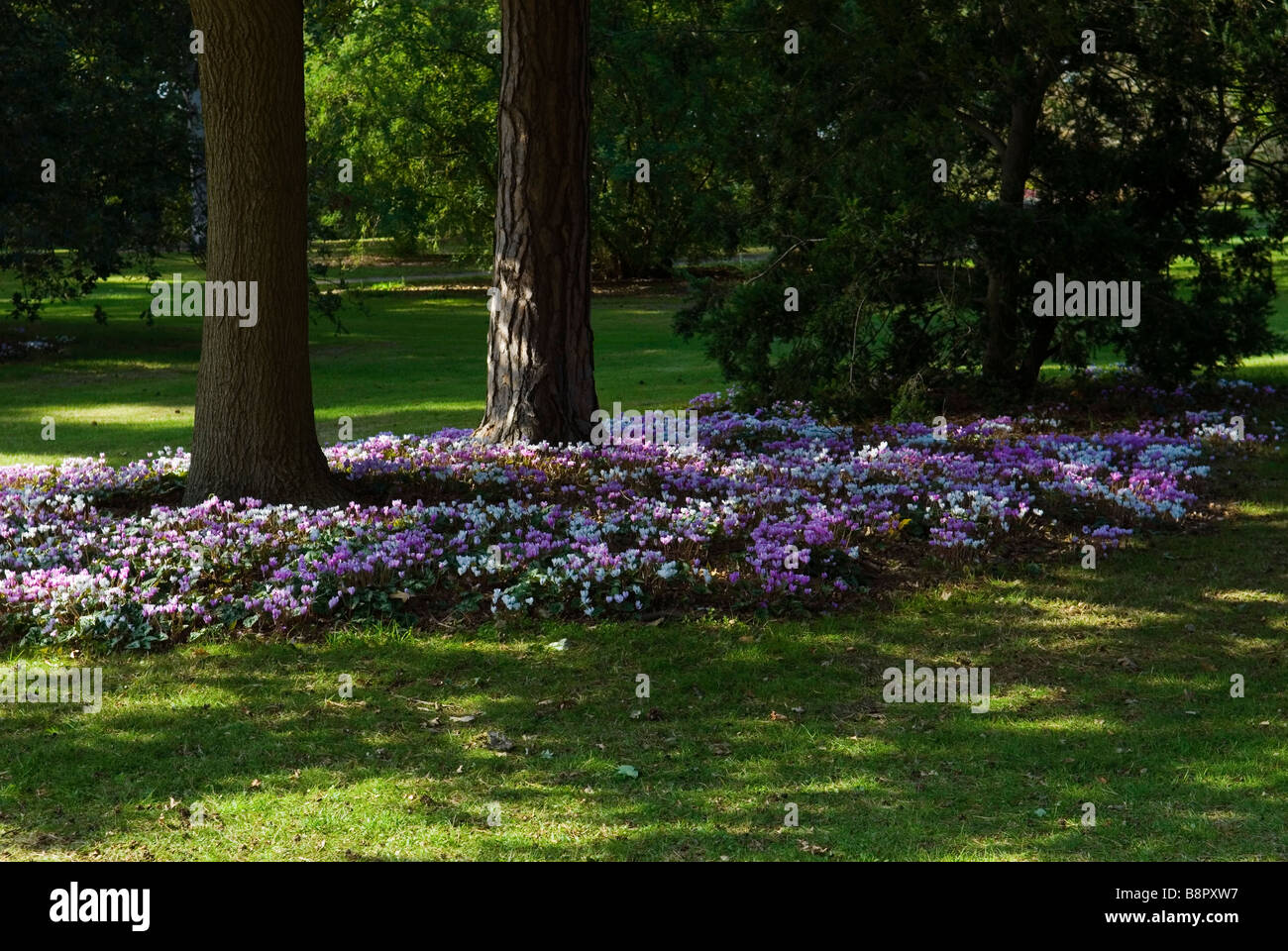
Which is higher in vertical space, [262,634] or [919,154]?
[919,154]

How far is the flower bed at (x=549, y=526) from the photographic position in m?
7.41

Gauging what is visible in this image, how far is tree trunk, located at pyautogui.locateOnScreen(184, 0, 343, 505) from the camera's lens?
855 cm

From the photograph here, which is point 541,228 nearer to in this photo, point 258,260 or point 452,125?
point 258,260

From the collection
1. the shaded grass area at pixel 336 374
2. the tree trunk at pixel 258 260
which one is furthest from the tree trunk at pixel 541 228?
the shaded grass area at pixel 336 374

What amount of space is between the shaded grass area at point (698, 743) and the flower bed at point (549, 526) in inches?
12.7

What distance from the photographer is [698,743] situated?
5879mm

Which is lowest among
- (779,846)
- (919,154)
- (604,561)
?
(779,846)

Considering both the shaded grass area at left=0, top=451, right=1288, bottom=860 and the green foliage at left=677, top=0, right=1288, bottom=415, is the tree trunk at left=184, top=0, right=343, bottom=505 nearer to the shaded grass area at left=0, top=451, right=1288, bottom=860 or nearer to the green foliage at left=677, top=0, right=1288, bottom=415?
the shaded grass area at left=0, top=451, right=1288, bottom=860

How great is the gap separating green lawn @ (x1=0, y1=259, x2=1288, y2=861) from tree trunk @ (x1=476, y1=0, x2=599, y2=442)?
3919mm

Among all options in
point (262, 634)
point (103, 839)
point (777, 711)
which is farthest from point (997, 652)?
point (103, 839)

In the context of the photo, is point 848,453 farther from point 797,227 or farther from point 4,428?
point 4,428

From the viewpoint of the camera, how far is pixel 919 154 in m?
13.5

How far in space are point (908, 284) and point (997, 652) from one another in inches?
262

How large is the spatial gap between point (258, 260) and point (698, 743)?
15.7 ft
